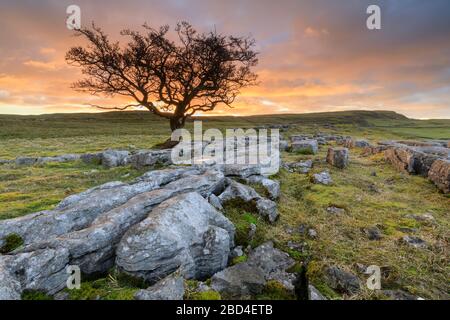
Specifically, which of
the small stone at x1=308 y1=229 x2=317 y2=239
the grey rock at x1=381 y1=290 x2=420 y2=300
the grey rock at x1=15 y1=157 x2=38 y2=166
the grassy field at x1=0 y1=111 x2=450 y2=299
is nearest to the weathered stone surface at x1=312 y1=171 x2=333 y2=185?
the grassy field at x1=0 y1=111 x2=450 y2=299

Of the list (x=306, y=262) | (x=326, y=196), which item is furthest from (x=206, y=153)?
(x=306, y=262)

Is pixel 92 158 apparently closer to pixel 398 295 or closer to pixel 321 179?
pixel 321 179

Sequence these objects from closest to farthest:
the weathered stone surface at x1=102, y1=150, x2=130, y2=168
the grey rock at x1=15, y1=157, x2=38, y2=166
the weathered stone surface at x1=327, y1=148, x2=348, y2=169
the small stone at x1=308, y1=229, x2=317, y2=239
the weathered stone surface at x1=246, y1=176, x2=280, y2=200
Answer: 1. the small stone at x1=308, y1=229, x2=317, y2=239
2. the weathered stone surface at x1=246, y1=176, x2=280, y2=200
3. the weathered stone surface at x1=327, y1=148, x2=348, y2=169
4. the weathered stone surface at x1=102, y1=150, x2=130, y2=168
5. the grey rock at x1=15, y1=157, x2=38, y2=166

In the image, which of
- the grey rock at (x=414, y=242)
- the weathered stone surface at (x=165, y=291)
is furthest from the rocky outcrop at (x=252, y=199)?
the weathered stone surface at (x=165, y=291)

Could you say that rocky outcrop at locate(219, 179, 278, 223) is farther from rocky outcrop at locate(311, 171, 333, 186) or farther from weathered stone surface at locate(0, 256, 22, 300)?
weathered stone surface at locate(0, 256, 22, 300)

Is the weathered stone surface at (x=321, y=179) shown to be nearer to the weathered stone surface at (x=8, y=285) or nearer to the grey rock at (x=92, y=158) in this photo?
the weathered stone surface at (x=8, y=285)

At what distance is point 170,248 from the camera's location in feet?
20.1

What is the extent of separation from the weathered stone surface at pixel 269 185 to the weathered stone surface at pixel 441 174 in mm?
8556

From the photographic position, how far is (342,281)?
6.43m

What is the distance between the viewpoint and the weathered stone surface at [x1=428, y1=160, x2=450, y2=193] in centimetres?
1355

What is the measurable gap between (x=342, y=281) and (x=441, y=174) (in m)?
11.7

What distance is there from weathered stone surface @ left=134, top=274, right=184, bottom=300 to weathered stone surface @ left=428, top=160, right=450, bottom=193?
562 inches

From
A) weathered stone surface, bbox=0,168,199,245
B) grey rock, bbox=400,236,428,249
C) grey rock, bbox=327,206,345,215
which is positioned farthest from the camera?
grey rock, bbox=327,206,345,215

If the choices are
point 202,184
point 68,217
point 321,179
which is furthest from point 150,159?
point 321,179
